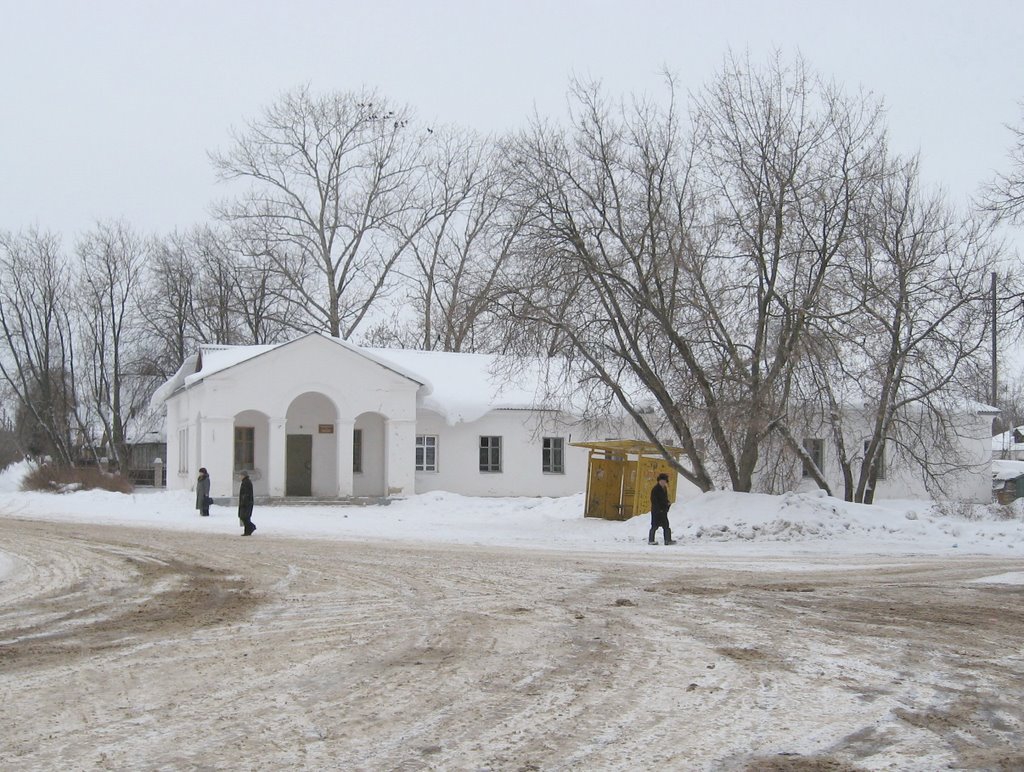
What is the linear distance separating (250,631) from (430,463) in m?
29.7

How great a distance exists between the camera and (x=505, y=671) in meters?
8.13

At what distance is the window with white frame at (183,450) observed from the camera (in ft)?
126

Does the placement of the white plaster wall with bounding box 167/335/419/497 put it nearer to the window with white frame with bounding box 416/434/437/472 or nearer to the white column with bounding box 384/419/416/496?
the white column with bounding box 384/419/416/496

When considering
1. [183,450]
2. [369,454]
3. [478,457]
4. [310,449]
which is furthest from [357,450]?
[183,450]

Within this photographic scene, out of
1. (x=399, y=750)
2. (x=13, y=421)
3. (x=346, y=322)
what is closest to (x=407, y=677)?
(x=399, y=750)

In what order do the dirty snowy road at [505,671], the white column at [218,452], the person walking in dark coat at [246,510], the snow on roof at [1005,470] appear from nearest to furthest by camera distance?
1. the dirty snowy road at [505,671]
2. the person walking in dark coat at [246,510]
3. the white column at [218,452]
4. the snow on roof at [1005,470]

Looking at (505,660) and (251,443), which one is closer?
(505,660)

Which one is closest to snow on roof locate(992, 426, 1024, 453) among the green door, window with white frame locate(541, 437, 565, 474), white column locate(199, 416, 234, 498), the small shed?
window with white frame locate(541, 437, 565, 474)

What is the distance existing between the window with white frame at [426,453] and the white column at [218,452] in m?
7.02

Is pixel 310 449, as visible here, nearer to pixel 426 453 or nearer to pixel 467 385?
pixel 426 453

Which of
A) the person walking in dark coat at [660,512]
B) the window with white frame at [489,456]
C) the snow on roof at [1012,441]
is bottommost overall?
the person walking in dark coat at [660,512]

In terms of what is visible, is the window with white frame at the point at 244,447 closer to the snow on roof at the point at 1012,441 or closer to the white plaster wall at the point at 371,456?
the white plaster wall at the point at 371,456

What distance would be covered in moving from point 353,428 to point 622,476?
39.4 ft

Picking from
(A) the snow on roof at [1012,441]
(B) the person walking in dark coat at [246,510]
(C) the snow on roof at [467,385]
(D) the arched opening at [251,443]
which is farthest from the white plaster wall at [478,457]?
(A) the snow on roof at [1012,441]
